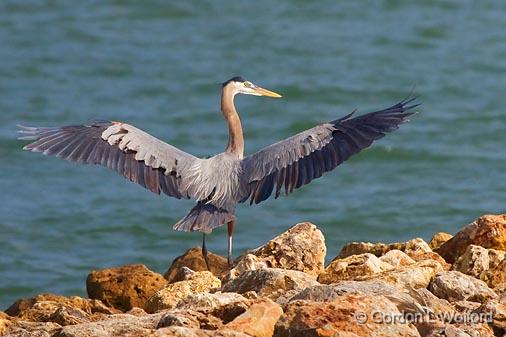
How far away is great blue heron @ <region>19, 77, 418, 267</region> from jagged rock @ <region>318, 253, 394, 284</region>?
4.93 feet

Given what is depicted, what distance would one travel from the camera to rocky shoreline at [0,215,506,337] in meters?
6.57

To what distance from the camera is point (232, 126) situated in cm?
1091

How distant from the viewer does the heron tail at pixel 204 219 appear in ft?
31.6

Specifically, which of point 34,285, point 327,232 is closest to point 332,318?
point 34,285

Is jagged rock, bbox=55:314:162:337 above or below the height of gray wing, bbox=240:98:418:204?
below

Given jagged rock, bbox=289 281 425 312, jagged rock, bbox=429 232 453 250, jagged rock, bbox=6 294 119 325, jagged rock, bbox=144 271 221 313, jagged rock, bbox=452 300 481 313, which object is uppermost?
jagged rock, bbox=289 281 425 312

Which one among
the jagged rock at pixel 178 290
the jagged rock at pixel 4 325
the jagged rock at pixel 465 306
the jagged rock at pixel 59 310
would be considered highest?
the jagged rock at pixel 465 306

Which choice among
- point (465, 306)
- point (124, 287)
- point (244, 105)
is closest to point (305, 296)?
point (465, 306)

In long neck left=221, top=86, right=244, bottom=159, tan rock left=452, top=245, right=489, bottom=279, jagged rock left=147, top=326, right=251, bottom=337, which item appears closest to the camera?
jagged rock left=147, top=326, right=251, bottom=337

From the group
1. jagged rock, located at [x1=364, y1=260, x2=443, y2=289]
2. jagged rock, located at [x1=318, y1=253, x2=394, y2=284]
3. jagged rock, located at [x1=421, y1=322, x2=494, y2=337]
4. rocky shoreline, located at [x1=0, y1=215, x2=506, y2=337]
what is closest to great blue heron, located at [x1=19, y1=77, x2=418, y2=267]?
rocky shoreline, located at [x1=0, y1=215, x2=506, y2=337]

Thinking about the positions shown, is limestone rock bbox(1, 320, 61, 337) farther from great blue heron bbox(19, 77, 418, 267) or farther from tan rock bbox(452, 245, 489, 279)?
tan rock bbox(452, 245, 489, 279)

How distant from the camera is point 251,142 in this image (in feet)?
56.0

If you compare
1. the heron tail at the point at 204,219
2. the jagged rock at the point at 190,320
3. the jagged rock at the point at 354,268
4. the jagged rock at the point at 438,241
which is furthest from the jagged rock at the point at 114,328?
the jagged rock at the point at 438,241

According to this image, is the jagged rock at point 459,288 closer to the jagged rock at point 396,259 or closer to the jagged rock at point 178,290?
the jagged rock at point 396,259
